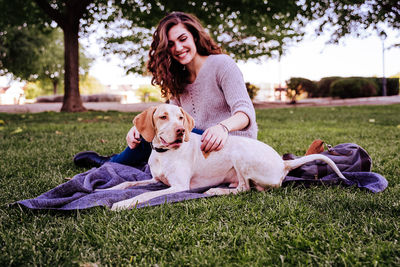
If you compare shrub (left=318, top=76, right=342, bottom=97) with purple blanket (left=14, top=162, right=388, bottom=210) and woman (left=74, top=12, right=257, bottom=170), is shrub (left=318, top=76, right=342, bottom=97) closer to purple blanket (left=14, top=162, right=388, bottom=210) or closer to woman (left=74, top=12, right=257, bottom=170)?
woman (left=74, top=12, right=257, bottom=170)

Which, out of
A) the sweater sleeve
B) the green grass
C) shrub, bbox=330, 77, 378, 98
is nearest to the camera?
the green grass

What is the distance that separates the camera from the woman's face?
3.26m

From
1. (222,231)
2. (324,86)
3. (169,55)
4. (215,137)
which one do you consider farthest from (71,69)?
(324,86)

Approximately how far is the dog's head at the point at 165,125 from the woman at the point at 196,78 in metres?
0.46

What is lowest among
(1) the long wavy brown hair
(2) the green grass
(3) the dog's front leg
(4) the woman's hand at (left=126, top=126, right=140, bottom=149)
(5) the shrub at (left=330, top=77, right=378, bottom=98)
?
(2) the green grass

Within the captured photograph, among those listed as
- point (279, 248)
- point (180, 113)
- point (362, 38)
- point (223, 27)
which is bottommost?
point (279, 248)

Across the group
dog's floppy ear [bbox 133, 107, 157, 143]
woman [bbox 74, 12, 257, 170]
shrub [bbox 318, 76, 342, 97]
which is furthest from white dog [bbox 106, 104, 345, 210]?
shrub [bbox 318, 76, 342, 97]

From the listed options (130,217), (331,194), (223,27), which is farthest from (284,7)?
(130,217)

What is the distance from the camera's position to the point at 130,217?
2.09 metres

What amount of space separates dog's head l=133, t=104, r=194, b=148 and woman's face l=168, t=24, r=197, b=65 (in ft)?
2.73

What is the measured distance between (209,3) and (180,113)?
901 centimetres

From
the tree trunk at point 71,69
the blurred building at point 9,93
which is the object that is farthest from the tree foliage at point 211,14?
the blurred building at point 9,93

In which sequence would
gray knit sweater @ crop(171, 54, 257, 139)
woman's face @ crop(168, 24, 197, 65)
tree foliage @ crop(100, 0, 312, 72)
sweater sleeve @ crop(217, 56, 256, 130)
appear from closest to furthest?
sweater sleeve @ crop(217, 56, 256, 130) → gray knit sweater @ crop(171, 54, 257, 139) → woman's face @ crop(168, 24, 197, 65) → tree foliage @ crop(100, 0, 312, 72)

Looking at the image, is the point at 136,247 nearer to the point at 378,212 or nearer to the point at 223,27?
the point at 378,212
